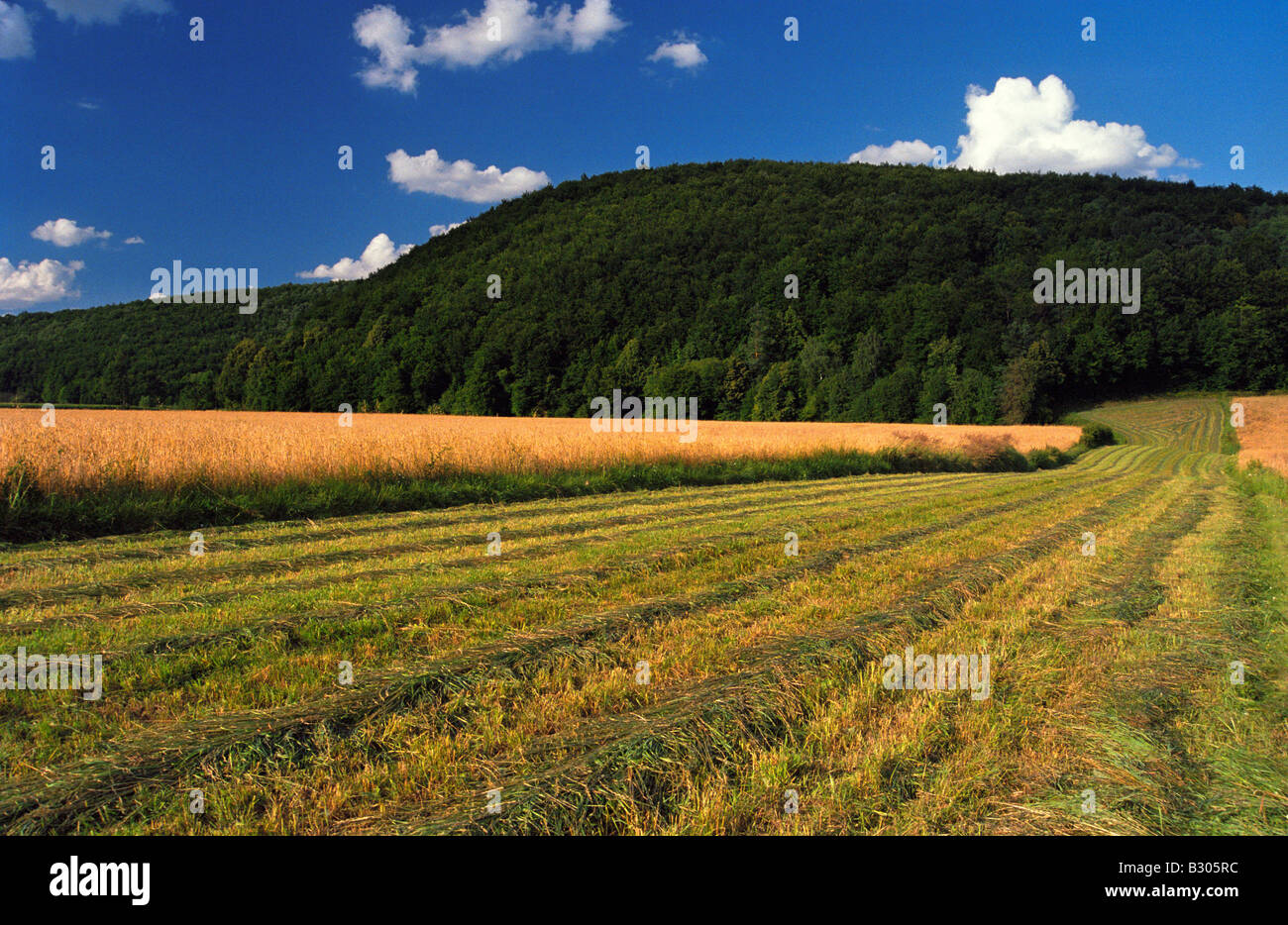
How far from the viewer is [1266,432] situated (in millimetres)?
38719

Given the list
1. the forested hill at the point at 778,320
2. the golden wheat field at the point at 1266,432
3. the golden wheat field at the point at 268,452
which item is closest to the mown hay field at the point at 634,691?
the golden wheat field at the point at 268,452

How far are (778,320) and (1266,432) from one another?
4996cm

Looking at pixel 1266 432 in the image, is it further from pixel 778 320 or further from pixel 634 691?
pixel 634 691

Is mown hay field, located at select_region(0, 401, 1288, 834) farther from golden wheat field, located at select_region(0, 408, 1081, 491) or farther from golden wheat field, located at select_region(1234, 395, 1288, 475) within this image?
golden wheat field, located at select_region(1234, 395, 1288, 475)

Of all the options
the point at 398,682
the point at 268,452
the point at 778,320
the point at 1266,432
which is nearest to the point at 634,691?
the point at 398,682

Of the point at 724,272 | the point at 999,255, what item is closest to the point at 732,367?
the point at 724,272

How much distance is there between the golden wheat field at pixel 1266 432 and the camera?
23.2 meters

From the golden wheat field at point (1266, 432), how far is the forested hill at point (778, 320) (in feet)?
47.9

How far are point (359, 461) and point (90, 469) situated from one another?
4.19m

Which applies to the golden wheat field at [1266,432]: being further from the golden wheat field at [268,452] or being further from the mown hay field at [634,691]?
the mown hay field at [634,691]

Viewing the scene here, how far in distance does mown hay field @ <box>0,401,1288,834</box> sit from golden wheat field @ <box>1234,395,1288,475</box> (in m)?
19.2

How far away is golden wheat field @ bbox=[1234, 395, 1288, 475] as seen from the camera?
2325 centimetres

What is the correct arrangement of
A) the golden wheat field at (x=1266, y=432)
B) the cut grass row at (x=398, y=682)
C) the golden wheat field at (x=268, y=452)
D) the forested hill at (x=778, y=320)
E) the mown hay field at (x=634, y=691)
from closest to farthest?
the mown hay field at (x=634, y=691)
the cut grass row at (x=398, y=682)
the golden wheat field at (x=268, y=452)
the golden wheat field at (x=1266, y=432)
the forested hill at (x=778, y=320)

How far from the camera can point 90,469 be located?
9.99 metres
